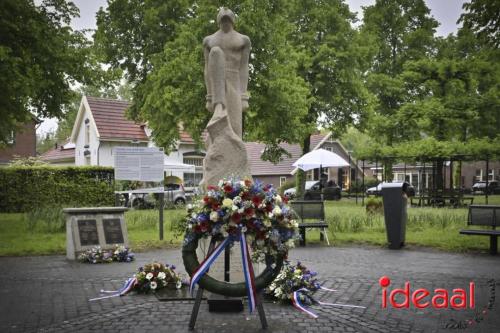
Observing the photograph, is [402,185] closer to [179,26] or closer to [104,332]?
[104,332]

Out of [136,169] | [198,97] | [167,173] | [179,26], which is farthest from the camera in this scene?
[167,173]

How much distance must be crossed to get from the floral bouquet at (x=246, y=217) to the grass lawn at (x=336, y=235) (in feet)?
19.0

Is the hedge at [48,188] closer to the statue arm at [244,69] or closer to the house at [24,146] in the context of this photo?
the house at [24,146]

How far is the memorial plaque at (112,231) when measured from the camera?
11.3 meters

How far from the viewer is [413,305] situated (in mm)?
6797

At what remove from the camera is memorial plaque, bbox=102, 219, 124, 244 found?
11.3 m

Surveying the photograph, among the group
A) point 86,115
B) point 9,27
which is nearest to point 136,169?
point 9,27

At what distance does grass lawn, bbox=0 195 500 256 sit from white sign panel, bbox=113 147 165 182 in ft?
5.41

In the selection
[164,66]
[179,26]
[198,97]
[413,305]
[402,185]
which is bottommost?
[413,305]

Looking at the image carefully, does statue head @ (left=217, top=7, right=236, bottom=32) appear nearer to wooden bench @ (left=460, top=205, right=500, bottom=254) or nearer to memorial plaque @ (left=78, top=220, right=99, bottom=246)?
memorial plaque @ (left=78, top=220, right=99, bottom=246)

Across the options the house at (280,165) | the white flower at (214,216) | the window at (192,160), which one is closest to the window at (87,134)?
the window at (192,160)

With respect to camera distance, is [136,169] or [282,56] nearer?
[136,169]

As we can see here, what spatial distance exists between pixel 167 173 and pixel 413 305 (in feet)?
101

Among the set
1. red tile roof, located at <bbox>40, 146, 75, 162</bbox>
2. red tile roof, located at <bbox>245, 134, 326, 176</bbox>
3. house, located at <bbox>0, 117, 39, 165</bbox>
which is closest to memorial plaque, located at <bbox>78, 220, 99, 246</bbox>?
house, located at <bbox>0, 117, 39, 165</bbox>
